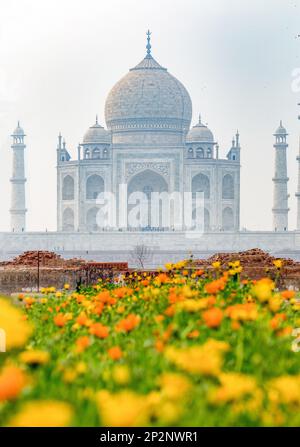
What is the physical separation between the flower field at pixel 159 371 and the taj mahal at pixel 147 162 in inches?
1763

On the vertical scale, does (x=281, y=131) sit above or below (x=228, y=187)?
above

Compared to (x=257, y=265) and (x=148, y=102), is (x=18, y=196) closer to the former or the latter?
(x=148, y=102)

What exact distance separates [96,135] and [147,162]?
12.8 feet

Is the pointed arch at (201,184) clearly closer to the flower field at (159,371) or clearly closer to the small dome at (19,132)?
the small dome at (19,132)

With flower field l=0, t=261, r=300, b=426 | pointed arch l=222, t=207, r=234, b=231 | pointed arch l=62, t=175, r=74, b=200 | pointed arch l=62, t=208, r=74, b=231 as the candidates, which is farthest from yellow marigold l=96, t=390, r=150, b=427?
pointed arch l=62, t=175, r=74, b=200

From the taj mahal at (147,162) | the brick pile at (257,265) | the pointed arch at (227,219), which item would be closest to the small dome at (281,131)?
the taj mahal at (147,162)

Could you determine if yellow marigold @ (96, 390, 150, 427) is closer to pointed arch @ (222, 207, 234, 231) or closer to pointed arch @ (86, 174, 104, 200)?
pointed arch @ (86, 174, 104, 200)

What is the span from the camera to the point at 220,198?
51.7 metres

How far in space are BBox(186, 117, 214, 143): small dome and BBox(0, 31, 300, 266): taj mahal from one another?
5 centimetres

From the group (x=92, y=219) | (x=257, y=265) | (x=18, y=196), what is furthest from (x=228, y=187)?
(x=257, y=265)

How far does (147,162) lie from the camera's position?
51.0 m

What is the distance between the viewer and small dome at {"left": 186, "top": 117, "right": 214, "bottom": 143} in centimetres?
5301

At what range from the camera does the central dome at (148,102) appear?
52344mm
